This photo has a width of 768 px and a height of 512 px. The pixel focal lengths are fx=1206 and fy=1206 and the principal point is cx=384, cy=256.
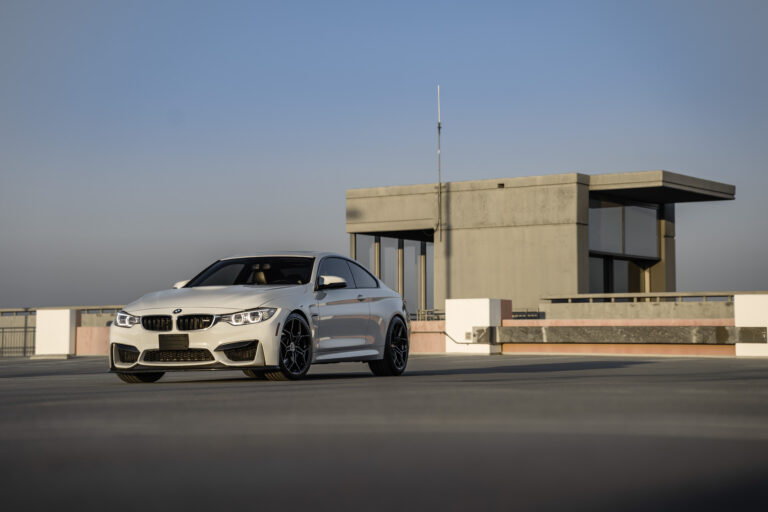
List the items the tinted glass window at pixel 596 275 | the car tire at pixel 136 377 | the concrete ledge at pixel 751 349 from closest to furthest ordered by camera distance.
Result: the car tire at pixel 136 377, the concrete ledge at pixel 751 349, the tinted glass window at pixel 596 275

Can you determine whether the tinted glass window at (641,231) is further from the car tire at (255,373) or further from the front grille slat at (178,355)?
the front grille slat at (178,355)

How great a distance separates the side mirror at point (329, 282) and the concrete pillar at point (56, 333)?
1884 centimetres

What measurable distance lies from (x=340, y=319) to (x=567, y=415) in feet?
21.4

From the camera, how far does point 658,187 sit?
49.3m

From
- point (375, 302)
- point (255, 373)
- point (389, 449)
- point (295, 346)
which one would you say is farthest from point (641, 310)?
point (389, 449)

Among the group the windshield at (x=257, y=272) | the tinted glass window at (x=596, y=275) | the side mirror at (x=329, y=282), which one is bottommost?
the side mirror at (x=329, y=282)

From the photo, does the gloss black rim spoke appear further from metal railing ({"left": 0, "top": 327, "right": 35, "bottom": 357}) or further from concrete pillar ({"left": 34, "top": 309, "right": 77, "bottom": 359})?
metal railing ({"left": 0, "top": 327, "right": 35, "bottom": 357})

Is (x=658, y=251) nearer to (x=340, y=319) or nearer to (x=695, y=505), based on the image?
(x=340, y=319)

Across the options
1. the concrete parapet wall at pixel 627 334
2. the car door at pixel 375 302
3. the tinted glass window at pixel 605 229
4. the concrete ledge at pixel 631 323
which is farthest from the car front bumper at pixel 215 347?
the tinted glass window at pixel 605 229

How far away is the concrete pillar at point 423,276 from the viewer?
55906 millimetres

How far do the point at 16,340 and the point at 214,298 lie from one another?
25055mm

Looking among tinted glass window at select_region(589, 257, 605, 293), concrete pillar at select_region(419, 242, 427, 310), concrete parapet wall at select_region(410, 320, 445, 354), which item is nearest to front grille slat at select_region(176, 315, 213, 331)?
concrete parapet wall at select_region(410, 320, 445, 354)

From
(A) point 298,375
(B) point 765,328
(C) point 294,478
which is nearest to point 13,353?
(B) point 765,328

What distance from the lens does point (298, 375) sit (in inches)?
520
